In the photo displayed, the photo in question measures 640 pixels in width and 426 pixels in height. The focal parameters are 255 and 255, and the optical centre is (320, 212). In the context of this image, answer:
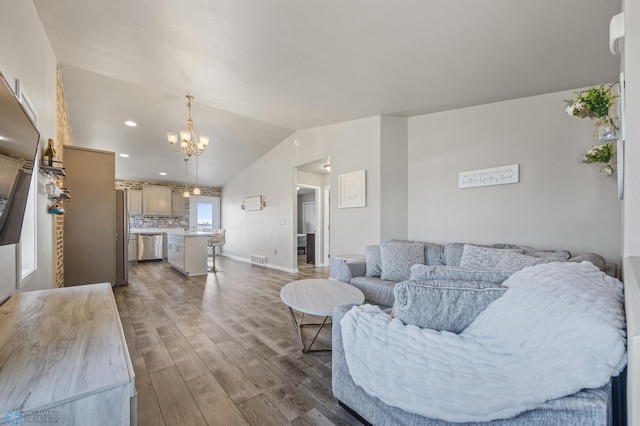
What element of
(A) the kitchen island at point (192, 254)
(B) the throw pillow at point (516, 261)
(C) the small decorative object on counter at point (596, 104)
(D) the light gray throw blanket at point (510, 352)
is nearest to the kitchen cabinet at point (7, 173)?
(D) the light gray throw blanket at point (510, 352)

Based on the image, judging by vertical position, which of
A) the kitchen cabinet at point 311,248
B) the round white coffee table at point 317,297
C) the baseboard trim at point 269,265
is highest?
the round white coffee table at point 317,297

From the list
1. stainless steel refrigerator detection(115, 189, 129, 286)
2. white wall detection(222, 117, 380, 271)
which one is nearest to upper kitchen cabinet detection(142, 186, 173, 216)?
white wall detection(222, 117, 380, 271)

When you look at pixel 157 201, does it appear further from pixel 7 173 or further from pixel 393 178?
pixel 7 173

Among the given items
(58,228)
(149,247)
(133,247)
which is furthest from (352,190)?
(133,247)

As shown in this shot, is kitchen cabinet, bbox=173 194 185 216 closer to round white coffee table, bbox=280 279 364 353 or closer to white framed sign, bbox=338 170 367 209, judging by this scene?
white framed sign, bbox=338 170 367 209

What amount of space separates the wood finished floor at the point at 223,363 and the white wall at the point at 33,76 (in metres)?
0.94

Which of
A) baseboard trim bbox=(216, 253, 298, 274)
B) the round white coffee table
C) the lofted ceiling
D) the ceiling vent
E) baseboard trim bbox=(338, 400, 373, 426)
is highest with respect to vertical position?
the lofted ceiling

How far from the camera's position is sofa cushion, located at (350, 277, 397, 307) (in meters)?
2.57

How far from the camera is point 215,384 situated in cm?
170

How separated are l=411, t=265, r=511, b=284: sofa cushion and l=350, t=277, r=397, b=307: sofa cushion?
3.77 ft

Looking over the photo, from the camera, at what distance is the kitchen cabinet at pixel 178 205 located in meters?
7.77

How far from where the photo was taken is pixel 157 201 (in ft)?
24.3

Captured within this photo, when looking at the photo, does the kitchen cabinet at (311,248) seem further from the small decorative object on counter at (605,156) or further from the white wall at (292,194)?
the small decorative object on counter at (605,156)

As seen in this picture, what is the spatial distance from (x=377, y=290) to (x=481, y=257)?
1046 millimetres
